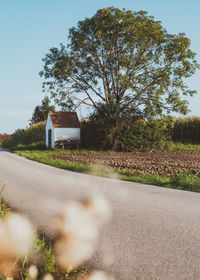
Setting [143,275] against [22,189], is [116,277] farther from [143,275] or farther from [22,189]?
[22,189]

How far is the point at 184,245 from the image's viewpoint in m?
4.00

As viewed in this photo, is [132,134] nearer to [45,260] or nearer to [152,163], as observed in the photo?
[152,163]

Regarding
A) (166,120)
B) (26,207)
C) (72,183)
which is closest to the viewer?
(26,207)

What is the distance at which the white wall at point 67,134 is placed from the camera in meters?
27.6

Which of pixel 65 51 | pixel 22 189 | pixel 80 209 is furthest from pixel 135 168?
Result: pixel 65 51

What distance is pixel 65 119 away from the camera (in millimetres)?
28969

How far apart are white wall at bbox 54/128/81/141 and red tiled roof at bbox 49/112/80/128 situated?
1.35 feet

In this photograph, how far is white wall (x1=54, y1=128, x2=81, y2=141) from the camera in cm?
2758

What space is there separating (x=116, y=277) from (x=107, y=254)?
57 cm

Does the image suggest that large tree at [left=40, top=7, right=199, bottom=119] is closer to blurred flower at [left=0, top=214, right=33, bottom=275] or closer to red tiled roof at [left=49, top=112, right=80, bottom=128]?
red tiled roof at [left=49, top=112, right=80, bottom=128]

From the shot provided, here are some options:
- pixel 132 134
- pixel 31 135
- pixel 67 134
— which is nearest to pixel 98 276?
pixel 132 134

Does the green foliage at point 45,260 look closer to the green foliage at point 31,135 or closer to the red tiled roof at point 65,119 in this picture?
the red tiled roof at point 65,119

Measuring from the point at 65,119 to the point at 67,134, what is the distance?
1905 mm

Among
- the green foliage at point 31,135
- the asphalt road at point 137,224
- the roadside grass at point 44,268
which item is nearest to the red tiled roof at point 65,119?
the green foliage at point 31,135
